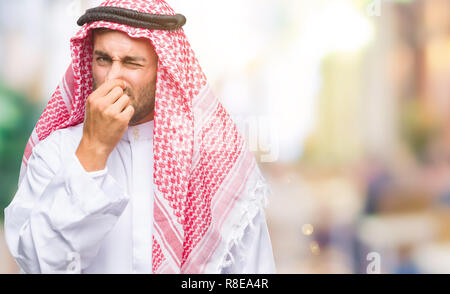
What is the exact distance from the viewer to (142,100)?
5.38 feet

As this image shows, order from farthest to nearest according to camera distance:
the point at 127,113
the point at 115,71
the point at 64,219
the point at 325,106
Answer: the point at 325,106, the point at 115,71, the point at 127,113, the point at 64,219

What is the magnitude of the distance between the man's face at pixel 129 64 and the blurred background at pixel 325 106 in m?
0.68

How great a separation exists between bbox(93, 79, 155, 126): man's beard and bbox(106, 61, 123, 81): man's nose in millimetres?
57

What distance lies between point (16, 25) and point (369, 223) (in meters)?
2.20

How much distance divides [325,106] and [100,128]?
57.1 inches

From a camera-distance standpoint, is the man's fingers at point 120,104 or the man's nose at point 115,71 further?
the man's nose at point 115,71

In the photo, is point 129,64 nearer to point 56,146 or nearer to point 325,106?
point 56,146

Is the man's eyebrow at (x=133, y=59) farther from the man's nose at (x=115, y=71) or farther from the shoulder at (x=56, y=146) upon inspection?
the shoulder at (x=56, y=146)

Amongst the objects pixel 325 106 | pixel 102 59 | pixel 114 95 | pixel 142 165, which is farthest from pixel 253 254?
pixel 325 106

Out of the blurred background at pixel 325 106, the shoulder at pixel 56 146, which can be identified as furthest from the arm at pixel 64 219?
the blurred background at pixel 325 106

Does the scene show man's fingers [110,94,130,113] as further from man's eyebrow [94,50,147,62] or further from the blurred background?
the blurred background

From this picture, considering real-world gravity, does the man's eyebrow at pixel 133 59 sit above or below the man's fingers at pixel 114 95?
above

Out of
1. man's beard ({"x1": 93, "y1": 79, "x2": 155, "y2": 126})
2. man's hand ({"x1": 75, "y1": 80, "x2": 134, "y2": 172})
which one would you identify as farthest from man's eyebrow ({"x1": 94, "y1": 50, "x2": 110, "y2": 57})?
man's hand ({"x1": 75, "y1": 80, "x2": 134, "y2": 172})

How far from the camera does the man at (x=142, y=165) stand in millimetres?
1434
